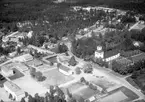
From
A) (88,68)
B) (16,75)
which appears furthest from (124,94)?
(16,75)

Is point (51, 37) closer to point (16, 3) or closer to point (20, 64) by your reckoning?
point (20, 64)

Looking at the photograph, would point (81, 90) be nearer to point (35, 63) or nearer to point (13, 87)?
point (13, 87)

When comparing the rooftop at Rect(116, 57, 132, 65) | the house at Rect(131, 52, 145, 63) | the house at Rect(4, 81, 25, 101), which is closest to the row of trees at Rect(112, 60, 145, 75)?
the rooftop at Rect(116, 57, 132, 65)

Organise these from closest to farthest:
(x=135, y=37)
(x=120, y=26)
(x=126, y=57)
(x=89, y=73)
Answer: (x=89, y=73) → (x=126, y=57) → (x=135, y=37) → (x=120, y=26)

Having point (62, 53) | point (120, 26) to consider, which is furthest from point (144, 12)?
point (62, 53)

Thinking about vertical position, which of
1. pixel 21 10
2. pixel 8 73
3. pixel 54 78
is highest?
pixel 21 10

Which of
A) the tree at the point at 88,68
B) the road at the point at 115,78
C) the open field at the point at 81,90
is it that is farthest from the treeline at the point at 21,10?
the open field at the point at 81,90
